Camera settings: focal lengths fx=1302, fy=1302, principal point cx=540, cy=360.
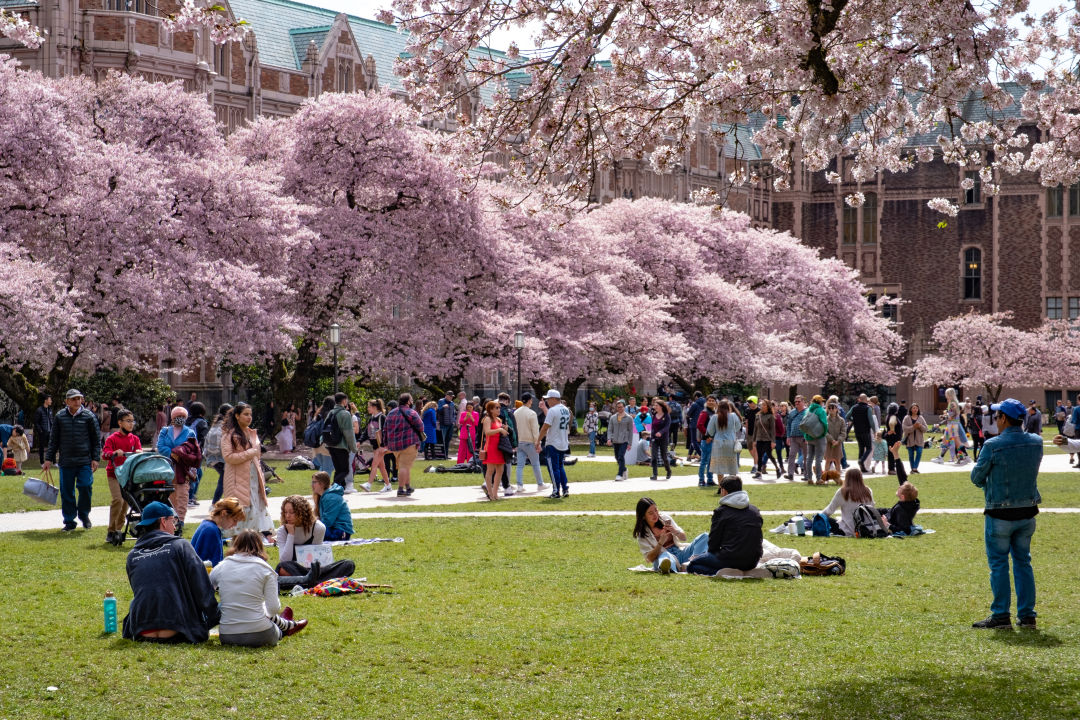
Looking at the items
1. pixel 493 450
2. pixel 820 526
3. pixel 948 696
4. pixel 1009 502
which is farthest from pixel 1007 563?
pixel 493 450

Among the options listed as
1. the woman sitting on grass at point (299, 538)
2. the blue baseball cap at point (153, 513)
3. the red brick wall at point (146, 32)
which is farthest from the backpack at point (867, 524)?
the red brick wall at point (146, 32)

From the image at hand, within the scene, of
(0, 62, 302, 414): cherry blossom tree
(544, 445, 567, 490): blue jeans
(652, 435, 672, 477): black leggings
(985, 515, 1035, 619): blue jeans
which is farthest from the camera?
(0, 62, 302, 414): cherry blossom tree

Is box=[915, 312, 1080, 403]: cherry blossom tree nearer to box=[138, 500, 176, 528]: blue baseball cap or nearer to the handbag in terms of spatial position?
the handbag

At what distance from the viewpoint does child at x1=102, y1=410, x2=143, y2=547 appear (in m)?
14.9

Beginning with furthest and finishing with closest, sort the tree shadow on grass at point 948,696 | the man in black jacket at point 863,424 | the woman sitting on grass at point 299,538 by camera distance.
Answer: the man in black jacket at point 863,424, the woman sitting on grass at point 299,538, the tree shadow on grass at point 948,696

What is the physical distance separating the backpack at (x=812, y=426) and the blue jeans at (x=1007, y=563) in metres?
15.4

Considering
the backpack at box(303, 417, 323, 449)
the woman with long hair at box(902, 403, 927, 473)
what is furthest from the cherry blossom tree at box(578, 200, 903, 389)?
the backpack at box(303, 417, 323, 449)

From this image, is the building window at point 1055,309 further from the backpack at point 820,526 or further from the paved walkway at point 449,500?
the backpack at point 820,526

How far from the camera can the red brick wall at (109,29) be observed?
164 feet

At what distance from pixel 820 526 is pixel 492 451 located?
6603 mm

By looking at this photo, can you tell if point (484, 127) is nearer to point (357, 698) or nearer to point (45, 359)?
point (357, 698)

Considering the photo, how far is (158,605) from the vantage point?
9109mm

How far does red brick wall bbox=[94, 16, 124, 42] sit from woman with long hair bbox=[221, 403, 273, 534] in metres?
39.5

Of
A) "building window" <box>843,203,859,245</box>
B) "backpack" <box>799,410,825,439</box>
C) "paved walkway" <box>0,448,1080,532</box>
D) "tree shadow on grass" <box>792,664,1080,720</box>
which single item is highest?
"building window" <box>843,203,859,245</box>
